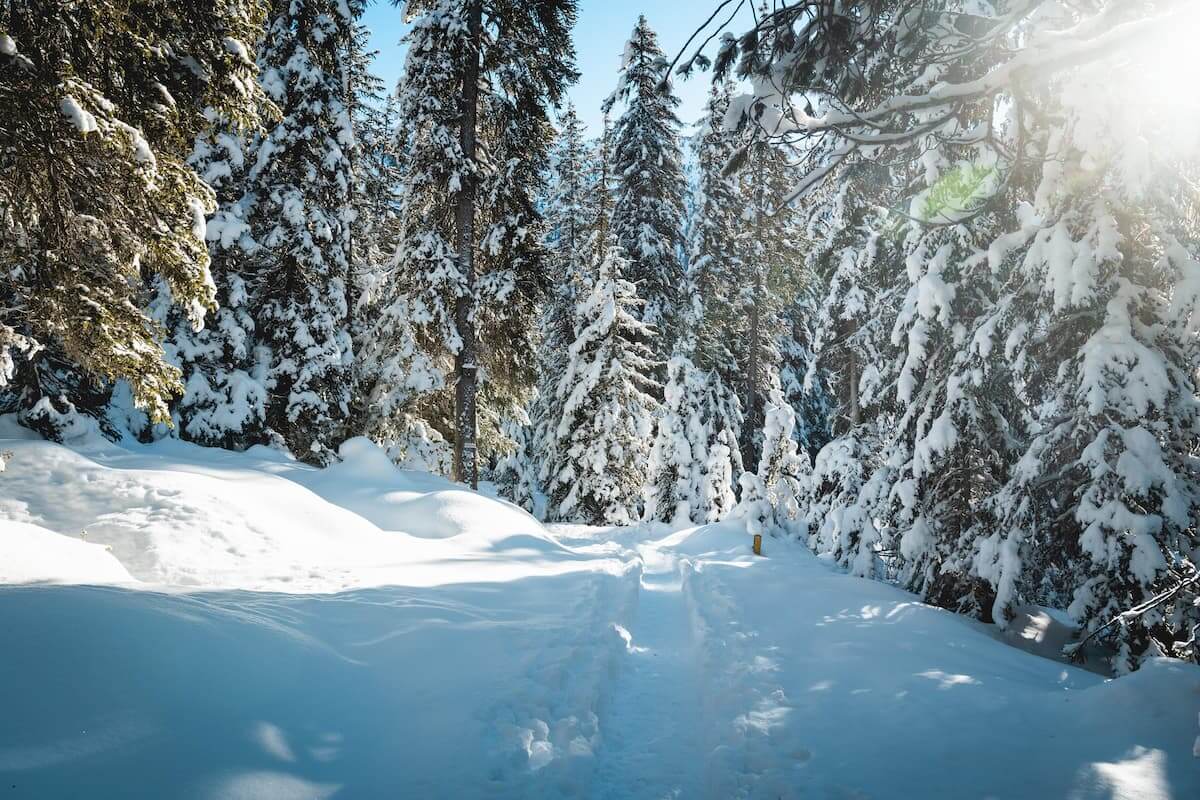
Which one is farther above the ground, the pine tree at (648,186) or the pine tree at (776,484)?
the pine tree at (648,186)

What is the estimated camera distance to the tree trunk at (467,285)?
13305mm

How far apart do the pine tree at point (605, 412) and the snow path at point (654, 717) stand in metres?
12.1

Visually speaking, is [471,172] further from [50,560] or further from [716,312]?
[716,312]

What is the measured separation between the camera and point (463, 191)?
1339cm

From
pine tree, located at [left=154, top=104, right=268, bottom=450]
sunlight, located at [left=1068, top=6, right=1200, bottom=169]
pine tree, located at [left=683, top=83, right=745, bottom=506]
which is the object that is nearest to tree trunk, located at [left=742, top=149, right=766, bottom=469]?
pine tree, located at [left=683, top=83, right=745, bottom=506]

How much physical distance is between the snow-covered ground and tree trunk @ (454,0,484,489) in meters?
5.18

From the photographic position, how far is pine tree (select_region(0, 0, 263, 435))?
14.1 feet

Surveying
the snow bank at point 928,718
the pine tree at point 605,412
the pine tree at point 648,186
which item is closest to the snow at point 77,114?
the snow bank at point 928,718

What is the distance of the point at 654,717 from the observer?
4.88 metres

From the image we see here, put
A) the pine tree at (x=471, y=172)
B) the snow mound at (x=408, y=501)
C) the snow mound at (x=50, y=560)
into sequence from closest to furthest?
the snow mound at (x=50, y=560) < the snow mound at (x=408, y=501) < the pine tree at (x=471, y=172)

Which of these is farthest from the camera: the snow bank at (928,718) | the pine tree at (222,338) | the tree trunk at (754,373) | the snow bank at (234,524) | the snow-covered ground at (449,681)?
the tree trunk at (754,373)

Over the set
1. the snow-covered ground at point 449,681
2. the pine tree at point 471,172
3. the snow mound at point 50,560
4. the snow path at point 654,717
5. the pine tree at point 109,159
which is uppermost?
the pine tree at point 471,172

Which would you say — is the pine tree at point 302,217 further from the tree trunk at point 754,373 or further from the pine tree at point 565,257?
the tree trunk at point 754,373

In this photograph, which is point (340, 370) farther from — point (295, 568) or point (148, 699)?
point (148, 699)
